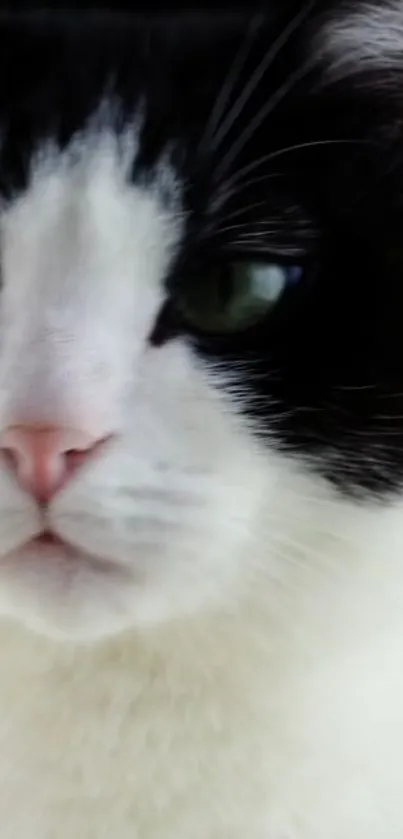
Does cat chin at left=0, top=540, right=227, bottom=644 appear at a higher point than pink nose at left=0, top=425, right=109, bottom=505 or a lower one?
lower

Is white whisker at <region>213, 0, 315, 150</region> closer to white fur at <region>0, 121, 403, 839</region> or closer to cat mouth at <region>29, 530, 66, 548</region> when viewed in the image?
white fur at <region>0, 121, 403, 839</region>

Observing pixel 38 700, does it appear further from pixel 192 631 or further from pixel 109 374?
pixel 109 374

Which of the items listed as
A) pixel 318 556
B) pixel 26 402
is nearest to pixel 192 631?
pixel 318 556

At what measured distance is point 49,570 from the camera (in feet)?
1.91

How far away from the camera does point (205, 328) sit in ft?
1.98

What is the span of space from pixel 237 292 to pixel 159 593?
167mm

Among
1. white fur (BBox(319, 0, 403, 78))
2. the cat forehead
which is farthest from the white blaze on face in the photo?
white fur (BBox(319, 0, 403, 78))

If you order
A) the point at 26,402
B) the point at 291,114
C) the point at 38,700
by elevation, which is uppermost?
the point at 291,114

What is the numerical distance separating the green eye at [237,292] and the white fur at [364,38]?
118 mm

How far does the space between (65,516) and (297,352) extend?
0.16m

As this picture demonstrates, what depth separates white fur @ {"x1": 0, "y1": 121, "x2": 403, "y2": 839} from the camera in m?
0.56

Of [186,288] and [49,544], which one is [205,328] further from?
[49,544]

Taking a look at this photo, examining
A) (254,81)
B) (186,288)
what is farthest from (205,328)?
(254,81)

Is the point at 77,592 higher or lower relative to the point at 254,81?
lower
